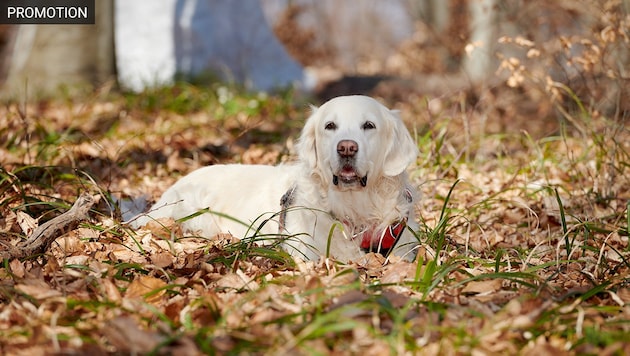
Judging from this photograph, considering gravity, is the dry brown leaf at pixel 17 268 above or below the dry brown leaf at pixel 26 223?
below

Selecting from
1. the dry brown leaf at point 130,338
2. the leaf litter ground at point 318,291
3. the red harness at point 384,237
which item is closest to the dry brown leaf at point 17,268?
the leaf litter ground at point 318,291

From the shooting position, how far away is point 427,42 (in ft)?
62.1

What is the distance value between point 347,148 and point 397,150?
0.42 m

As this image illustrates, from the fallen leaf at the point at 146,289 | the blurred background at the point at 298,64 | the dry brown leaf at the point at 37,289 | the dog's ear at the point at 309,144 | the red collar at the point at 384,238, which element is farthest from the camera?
the blurred background at the point at 298,64

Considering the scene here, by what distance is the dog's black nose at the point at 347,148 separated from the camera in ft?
11.9

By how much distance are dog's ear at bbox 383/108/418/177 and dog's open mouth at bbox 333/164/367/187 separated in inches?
7.9

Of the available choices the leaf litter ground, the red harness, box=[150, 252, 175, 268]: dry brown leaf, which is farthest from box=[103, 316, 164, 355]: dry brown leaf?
the red harness

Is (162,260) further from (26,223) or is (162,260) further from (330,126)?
(330,126)

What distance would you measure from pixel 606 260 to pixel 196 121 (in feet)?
17.8

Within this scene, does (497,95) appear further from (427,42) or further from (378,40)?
(378,40)

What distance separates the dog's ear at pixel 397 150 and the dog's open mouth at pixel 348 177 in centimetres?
20

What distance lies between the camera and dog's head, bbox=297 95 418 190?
369 cm

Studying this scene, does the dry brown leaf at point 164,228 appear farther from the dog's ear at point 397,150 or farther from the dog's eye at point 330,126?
the dog's ear at point 397,150

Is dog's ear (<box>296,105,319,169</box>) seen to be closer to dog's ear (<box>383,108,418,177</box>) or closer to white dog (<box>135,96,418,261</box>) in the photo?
white dog (<box>135,96,418,261</box>)
